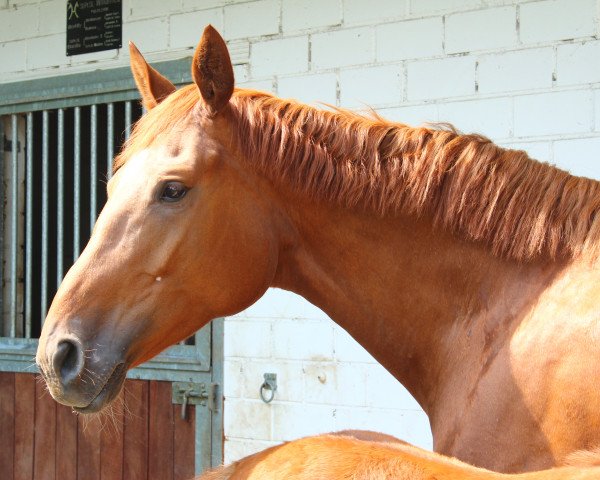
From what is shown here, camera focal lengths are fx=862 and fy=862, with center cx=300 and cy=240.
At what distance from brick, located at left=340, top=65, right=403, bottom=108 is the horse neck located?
173 cm

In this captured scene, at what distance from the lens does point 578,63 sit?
3590 mm

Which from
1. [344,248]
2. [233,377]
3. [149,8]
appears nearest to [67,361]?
[344,248]

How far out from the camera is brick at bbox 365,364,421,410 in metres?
3.89

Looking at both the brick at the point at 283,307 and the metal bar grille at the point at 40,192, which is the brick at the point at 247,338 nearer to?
the brick at the point at 283,307

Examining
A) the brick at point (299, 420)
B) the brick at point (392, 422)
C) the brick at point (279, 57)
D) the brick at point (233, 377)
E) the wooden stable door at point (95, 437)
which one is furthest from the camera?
the wooden stable door at point (95, 437)

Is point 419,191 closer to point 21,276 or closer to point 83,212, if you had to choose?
point 21,276

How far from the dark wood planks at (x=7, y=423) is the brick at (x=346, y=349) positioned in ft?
7.11

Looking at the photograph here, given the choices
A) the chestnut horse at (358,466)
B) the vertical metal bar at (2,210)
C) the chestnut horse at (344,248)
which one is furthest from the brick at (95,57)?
the chestnut horse at (358,466)

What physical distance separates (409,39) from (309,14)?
56cm

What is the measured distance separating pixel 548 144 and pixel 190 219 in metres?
1.92

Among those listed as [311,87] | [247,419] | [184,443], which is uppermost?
[311,87]

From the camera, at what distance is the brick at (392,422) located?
151 inches

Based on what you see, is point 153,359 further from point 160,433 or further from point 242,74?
point 242,74

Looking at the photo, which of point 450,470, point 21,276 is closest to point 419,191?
point 450,470
